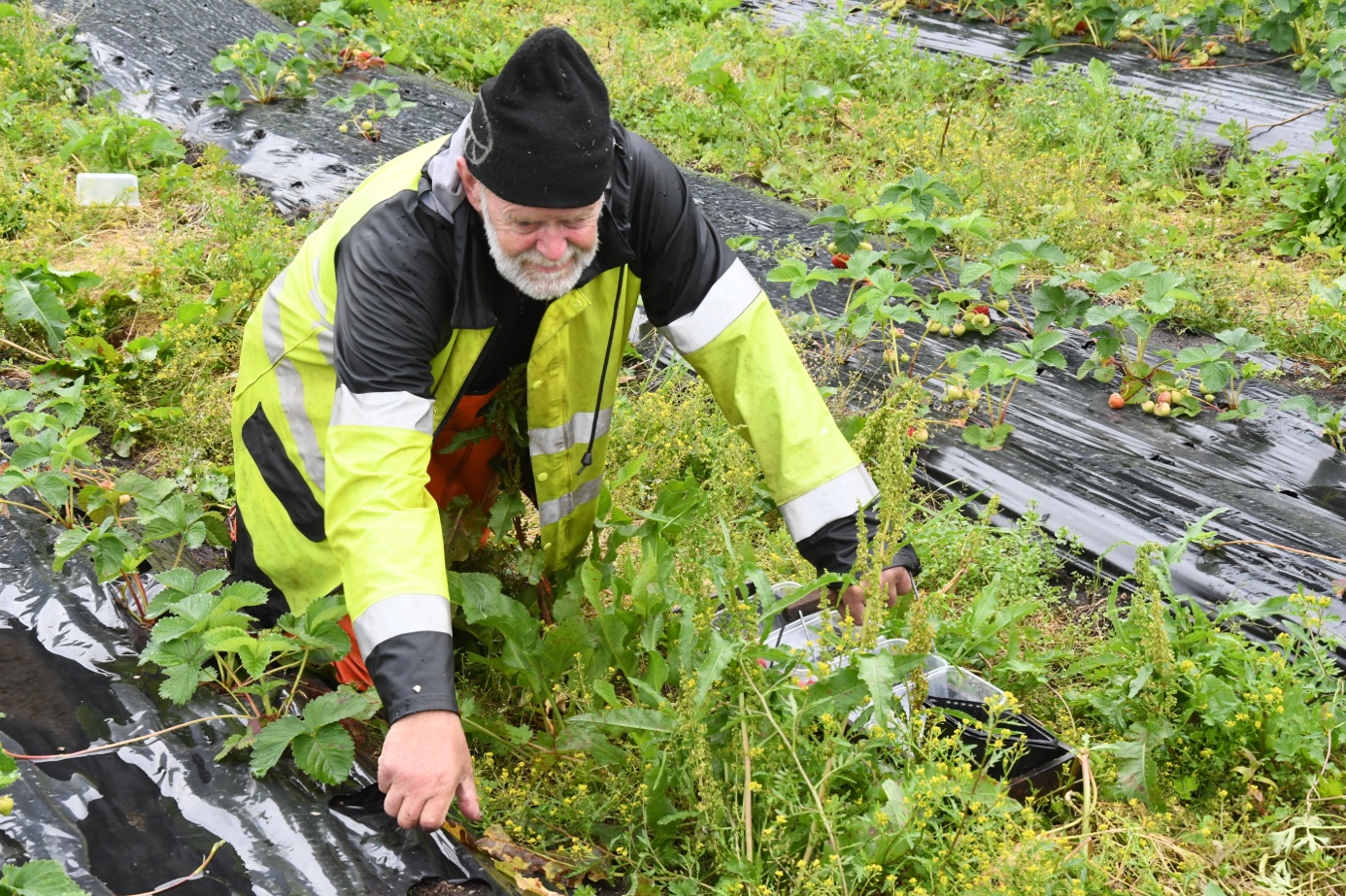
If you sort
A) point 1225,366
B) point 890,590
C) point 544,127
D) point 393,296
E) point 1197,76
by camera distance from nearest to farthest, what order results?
point 544,127 → point 393,296 → point 890,590 → point 1225,366 → point 1197,76

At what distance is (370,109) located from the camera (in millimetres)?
6609

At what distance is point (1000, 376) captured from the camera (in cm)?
360

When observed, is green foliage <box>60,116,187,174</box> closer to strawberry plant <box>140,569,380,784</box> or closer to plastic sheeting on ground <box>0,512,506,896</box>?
plastic sheeting on ground <box>0,512,506,896</box>

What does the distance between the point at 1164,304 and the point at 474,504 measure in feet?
7.79

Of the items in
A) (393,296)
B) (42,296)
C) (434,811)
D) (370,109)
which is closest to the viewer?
(434,811)

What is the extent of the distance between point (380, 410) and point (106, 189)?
4049 mm

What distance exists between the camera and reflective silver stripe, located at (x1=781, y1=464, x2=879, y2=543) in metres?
2.29

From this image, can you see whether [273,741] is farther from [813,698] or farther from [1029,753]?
[1029,753]

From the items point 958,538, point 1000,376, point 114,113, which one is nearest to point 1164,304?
point 1000,376

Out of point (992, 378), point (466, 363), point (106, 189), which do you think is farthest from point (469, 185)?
point (106, 189)

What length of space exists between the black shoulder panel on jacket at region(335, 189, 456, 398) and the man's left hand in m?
0.94

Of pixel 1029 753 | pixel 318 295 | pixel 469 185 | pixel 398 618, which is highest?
pixel 469 185

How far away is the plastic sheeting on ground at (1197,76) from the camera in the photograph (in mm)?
6188

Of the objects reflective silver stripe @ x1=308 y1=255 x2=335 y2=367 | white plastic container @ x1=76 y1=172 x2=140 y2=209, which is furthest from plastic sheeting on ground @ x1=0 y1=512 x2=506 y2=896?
white plastic container @ x1=76 y1=172 x2=140 y2=209
